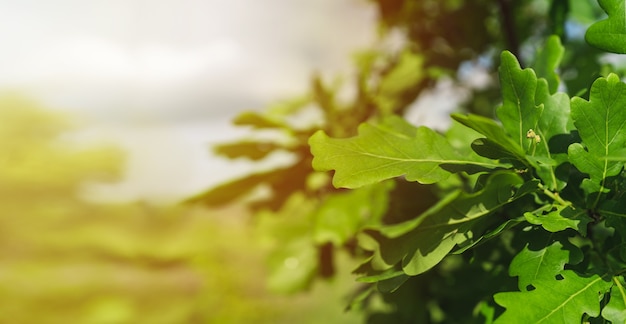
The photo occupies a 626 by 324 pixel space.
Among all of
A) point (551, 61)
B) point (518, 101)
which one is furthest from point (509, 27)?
point (518, 101)

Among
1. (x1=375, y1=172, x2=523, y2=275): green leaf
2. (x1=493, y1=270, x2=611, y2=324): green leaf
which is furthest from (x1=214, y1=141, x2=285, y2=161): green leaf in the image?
(x1=493, y1=270, x2=611, y2=324): green leaf

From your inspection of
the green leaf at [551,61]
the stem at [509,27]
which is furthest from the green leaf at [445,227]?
the stem at [509,27]

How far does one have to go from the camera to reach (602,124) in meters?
0.37

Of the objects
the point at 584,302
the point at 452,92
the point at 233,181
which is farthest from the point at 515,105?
the point at 452,92

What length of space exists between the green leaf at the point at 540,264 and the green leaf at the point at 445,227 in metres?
0.04

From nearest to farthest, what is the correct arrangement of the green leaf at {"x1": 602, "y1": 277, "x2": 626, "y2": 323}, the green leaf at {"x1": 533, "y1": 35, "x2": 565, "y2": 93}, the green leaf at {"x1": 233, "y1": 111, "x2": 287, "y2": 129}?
the green leaf at {"x1": 602, "y1": 277, "x2": 626, "y2": 323}
the green leaf at {"x1": 533, "y1": 35, "x2": 565, "y2": 93}
the green leaf at {"x1": 233, "y1": 111, "x2": 287, "y2": 129}

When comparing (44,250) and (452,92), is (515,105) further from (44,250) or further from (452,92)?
(44,250)

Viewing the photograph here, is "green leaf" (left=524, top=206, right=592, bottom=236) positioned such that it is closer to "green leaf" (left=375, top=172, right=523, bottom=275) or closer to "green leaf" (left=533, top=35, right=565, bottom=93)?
"green leaf" (left=375, top=172, right=523, bottom=275)

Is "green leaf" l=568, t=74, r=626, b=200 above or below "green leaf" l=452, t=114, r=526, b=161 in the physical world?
below

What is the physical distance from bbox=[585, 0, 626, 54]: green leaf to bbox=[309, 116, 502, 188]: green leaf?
0.40 ft

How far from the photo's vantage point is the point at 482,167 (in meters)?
0.40

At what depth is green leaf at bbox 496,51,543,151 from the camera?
1.30 feet

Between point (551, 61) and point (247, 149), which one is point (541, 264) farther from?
point (247, 149)

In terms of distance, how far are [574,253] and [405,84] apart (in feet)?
1.60
